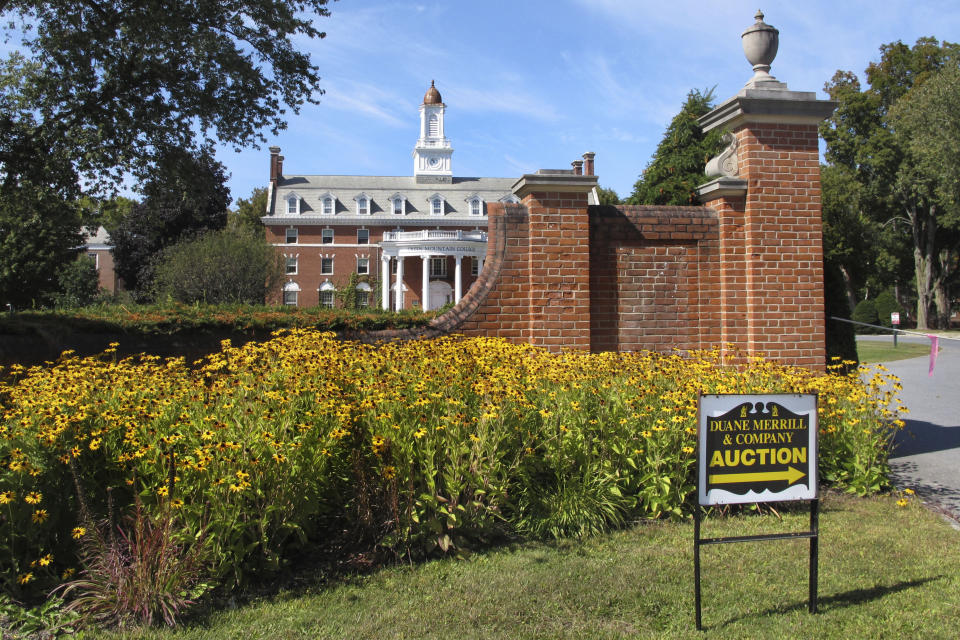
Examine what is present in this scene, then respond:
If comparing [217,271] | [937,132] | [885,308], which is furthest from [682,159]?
[885,308]

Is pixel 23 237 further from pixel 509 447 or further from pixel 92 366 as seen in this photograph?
pixel 509 447

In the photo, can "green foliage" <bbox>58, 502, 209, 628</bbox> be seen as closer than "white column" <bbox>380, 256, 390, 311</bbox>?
Yes

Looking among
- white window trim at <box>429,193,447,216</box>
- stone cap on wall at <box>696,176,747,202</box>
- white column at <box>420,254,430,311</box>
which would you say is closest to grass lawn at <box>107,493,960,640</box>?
stone cap on wall at <box>696,176,747,202</box>

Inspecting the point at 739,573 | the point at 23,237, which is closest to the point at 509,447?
the point at 739,573

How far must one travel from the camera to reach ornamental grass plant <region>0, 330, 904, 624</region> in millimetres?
A: 3561

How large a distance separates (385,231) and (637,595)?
5719 cm

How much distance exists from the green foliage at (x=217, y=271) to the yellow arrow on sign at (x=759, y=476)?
32.2 metres

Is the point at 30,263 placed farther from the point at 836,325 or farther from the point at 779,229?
the point at 836,325

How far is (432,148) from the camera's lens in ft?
218

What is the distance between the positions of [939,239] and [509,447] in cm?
4878

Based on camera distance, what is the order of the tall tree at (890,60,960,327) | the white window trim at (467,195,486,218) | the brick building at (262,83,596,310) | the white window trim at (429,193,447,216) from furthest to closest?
the white window trim at (467,195,486,218) < the white window trim at (429,193,447,216) < the brick building at (262,83,596,310) < the tall tree at (890,60,960,327)

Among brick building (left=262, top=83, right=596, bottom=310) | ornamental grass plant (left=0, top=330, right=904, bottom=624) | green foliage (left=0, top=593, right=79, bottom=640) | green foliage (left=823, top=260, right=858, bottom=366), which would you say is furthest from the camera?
brick building (left=262, top=83, right=596, bottom=310)

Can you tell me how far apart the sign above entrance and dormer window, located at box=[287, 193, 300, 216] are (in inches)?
2314

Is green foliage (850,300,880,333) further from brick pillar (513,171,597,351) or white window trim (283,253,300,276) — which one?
white window trim (283,253,300,276)
